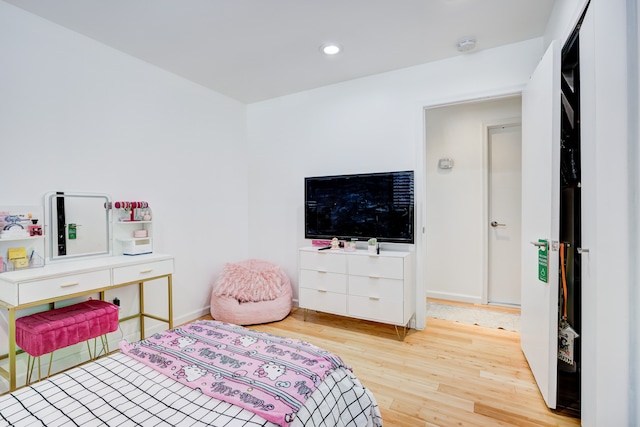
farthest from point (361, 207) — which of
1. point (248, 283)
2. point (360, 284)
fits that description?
point (248, 283)

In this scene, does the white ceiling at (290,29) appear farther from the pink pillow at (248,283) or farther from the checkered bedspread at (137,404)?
the checkered bedspread at (137,404)

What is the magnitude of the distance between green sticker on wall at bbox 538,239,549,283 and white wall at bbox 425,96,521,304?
188 centimetres

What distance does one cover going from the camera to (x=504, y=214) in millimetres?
3664

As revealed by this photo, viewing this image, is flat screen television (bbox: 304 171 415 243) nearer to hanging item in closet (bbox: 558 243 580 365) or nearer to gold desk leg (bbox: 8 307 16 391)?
hanging item in closet (bbox: 558 243 580 365)

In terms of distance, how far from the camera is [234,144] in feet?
12.7

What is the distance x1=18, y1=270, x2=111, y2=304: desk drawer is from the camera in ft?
5.99

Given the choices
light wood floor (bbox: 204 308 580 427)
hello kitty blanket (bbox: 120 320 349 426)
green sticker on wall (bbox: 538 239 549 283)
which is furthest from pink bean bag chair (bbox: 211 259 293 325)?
green sticker on wall (bbox: 538 239 549 283)

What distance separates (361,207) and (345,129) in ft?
2.98

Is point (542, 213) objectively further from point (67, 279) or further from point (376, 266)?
point (67, 279)

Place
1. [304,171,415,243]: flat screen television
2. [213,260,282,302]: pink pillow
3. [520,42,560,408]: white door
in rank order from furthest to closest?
[213,260,282,302]: pink pillow
[304,171,415,243]: flat screen television
[520,42,560,408]: white door

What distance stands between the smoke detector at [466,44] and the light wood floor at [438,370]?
251 centimetres
